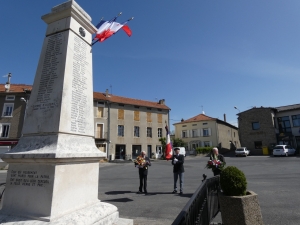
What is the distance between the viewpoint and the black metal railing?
7.34 ft

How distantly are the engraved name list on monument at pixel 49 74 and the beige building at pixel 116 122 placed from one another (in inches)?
1075

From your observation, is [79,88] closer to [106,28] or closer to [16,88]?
[106,28]

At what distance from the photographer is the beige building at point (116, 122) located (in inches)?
1082

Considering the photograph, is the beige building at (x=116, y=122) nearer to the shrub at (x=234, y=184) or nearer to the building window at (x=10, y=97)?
the building window at (x=10, y=97)

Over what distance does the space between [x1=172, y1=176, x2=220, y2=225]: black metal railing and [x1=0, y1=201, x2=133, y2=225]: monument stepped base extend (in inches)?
52.4

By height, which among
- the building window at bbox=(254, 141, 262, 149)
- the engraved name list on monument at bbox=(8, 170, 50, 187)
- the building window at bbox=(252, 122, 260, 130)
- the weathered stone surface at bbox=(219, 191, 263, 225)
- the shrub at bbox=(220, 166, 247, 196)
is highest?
the building window at bbox=(252, 122, 260, 130)

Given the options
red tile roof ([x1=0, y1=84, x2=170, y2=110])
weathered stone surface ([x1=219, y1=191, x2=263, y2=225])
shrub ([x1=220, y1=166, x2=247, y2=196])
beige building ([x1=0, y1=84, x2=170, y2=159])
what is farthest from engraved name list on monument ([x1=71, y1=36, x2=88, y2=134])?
red tile roof ([x1=0, y1=84, x2=170, y2=110])

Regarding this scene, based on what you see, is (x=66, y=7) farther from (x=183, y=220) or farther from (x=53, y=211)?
(x=183, y=220)

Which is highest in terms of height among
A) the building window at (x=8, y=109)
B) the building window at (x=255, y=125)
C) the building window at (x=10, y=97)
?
the building window at (x=10, y=97)

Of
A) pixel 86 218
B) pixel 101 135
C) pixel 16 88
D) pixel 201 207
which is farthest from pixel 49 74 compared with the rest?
pixel 16 88

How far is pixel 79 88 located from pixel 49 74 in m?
0.61

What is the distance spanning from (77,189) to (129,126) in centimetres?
3124

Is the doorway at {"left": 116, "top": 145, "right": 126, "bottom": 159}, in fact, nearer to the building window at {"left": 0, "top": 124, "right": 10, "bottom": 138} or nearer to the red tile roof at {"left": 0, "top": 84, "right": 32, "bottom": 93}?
the building window at {"left": 0, "top": 124, "right": 10, "bottom": 138}

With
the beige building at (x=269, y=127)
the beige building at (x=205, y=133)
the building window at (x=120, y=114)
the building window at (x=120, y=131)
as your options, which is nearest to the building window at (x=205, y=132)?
the beige building at (x=205, y=133)
